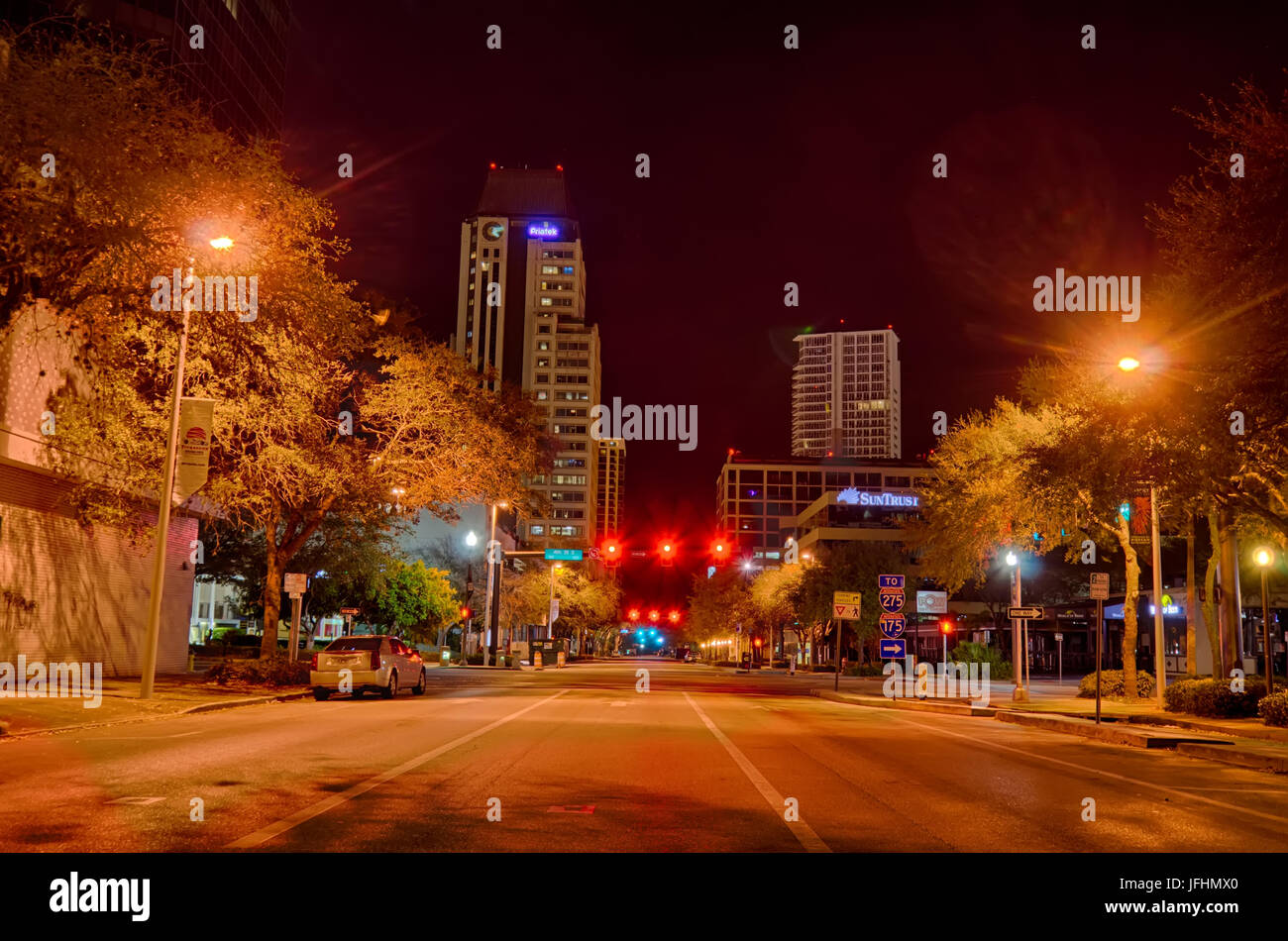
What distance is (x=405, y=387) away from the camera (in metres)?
28.7

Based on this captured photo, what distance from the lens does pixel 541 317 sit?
174 m

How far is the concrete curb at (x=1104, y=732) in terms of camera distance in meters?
18.5

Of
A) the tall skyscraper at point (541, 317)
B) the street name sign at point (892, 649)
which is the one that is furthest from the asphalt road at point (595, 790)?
the tall skyscraper at point (541, 317)

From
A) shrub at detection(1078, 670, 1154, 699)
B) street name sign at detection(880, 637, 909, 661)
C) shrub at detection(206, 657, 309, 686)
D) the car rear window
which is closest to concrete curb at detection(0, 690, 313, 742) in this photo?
shrub at detection(206, 657, 309, 686)

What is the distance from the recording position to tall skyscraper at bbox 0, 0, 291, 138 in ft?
200

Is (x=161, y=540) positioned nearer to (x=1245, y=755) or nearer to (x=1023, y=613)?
(x=1245, y=755)

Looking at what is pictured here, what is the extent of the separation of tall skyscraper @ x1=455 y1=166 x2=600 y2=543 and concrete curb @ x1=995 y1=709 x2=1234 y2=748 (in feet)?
474

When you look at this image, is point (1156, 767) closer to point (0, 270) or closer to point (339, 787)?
point (339, 787)

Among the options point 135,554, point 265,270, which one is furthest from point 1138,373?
point 135,554

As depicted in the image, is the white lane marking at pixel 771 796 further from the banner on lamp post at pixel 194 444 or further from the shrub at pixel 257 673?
the shrub at pixel 257 673

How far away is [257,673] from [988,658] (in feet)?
129

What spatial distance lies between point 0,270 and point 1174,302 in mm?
18763

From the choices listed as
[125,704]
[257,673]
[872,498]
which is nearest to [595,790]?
[125,704]

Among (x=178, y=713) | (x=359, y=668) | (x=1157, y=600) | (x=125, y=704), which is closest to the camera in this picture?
(x=178, y=713)
